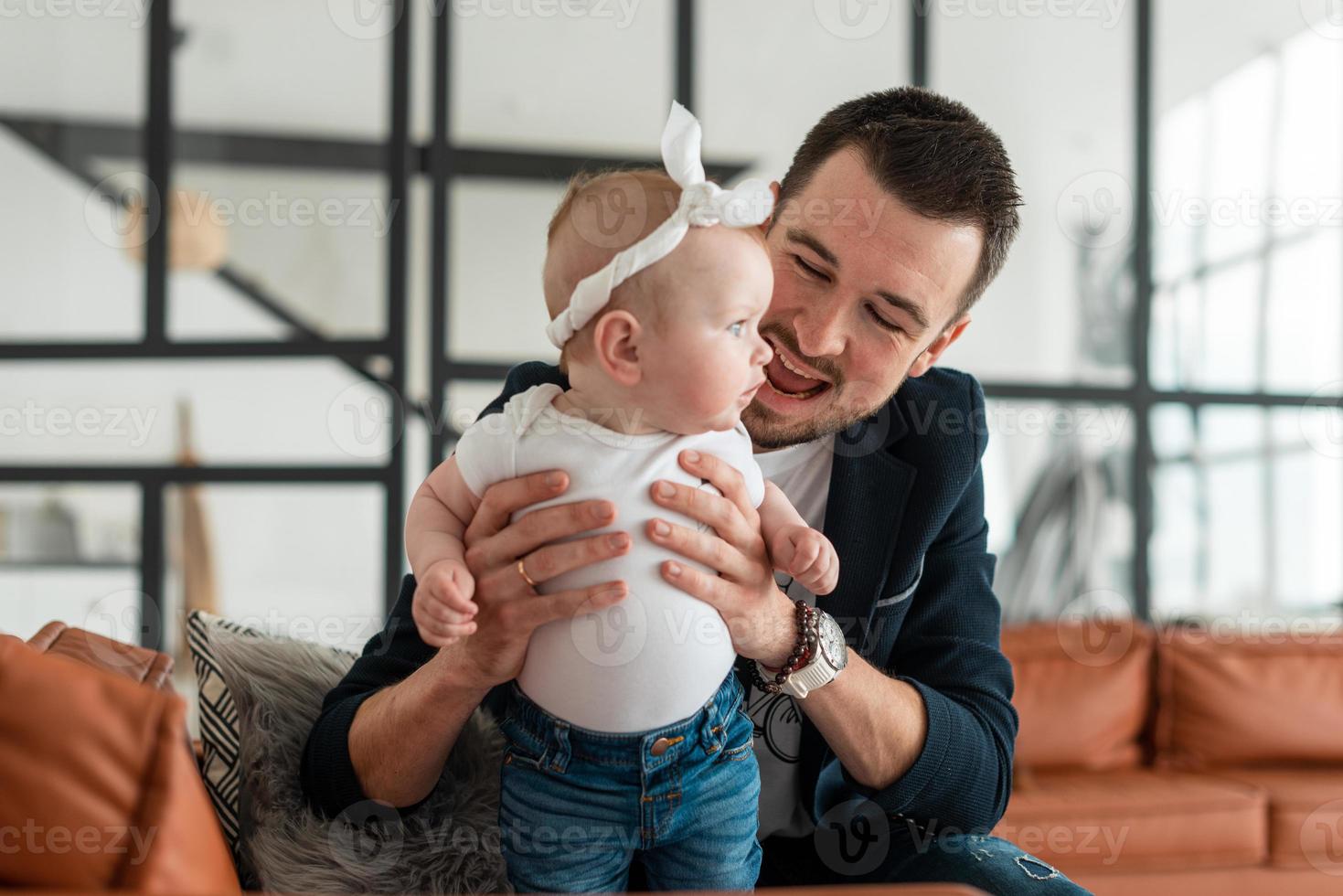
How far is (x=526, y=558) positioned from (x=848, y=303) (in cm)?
72

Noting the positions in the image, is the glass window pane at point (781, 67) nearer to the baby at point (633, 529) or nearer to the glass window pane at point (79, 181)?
the glass window pane at point (79, 181)

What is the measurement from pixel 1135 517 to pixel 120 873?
4371 millimetres

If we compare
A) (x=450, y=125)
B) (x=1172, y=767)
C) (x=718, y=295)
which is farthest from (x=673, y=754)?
(x=450, y=125)

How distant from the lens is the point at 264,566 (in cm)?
416

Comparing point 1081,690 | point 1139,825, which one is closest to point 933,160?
point 1139,825

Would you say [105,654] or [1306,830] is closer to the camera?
[105,654]

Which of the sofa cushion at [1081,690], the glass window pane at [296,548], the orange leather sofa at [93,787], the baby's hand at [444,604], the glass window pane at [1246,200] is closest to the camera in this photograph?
the orange leather sofa at [93,787]

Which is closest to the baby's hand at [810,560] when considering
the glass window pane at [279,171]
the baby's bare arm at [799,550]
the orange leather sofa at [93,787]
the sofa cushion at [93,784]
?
the baby's bare arm at [799,550]

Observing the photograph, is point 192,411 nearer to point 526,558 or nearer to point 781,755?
point 781,755

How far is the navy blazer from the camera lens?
1592 mm

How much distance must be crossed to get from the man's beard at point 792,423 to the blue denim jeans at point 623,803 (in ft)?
1.72

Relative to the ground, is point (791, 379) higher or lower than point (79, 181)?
lower

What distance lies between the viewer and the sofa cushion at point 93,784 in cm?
87

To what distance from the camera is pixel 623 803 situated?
1209mm
